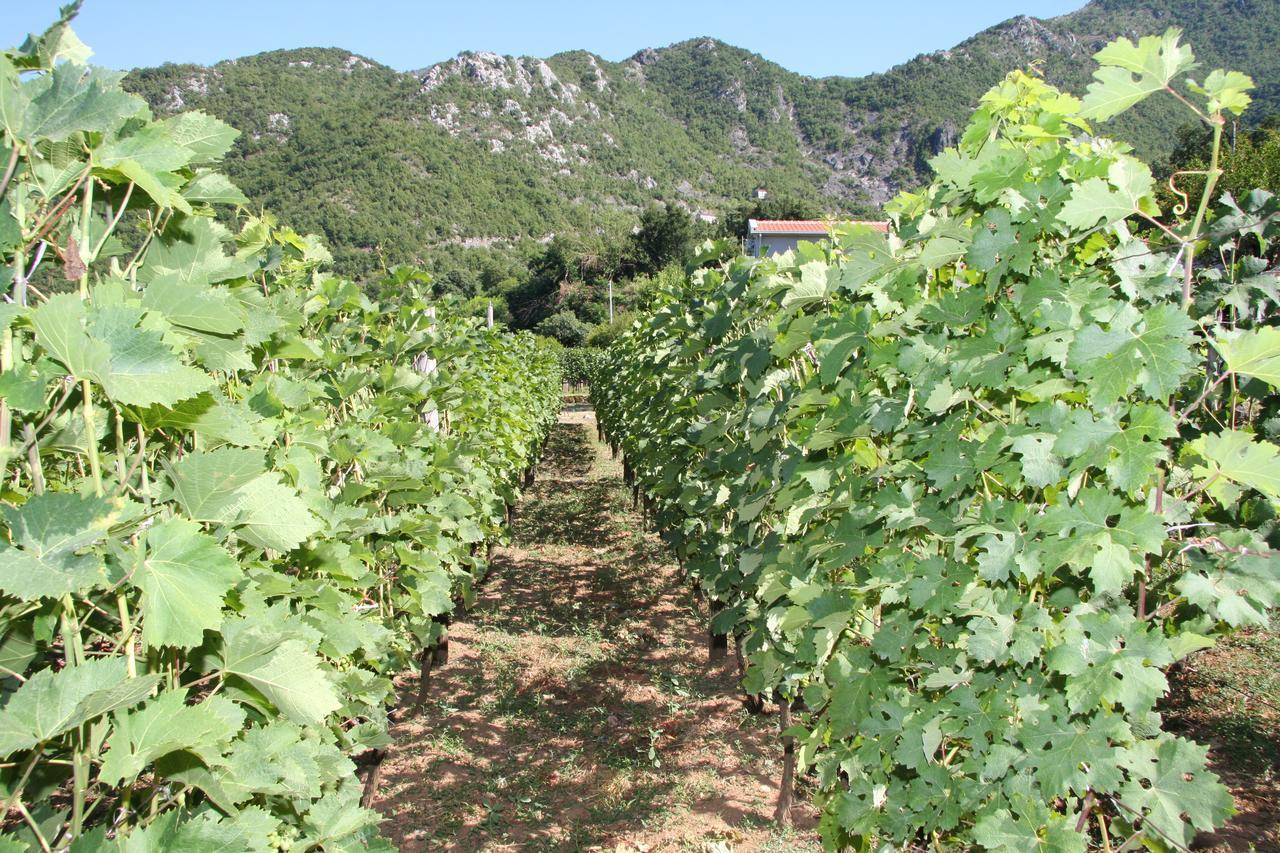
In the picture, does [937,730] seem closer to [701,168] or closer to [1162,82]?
[1162,82]

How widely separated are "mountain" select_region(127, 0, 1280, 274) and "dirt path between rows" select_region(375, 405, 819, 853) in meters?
45.2

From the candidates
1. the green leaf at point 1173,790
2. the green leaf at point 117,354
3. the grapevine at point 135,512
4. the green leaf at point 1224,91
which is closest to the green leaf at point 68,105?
the grapevine at point 135,512

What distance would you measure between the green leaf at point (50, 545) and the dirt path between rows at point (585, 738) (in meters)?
2.63

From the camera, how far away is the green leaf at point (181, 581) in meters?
1.13

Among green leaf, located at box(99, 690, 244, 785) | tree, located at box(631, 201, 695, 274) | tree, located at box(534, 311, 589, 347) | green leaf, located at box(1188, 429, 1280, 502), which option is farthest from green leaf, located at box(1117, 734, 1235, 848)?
tree, located at box(631, 201, 695, 274)

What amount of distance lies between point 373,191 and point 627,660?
65178 mm

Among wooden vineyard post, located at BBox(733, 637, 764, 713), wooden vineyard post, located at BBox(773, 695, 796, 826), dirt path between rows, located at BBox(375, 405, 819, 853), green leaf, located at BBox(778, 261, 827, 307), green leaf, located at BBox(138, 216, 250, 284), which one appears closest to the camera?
green leaf, located at BBox(138, 216, 250, 284)

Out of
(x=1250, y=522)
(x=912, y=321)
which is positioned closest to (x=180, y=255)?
(x=912, y=321)

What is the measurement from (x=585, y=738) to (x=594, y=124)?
10430cm

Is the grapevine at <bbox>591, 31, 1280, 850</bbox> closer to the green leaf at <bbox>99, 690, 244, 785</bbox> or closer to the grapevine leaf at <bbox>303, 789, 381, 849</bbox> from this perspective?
the grapevine leaf at <bbox>303, 789, 381, 849</bbox>

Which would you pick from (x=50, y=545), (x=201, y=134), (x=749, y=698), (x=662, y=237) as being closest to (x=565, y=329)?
(x=662, y=237)

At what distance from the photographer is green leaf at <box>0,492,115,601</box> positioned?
0.99m

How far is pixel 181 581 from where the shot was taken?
45.0 inches

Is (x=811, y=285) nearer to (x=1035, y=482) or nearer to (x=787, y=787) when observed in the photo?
(x=1035, y=482)
